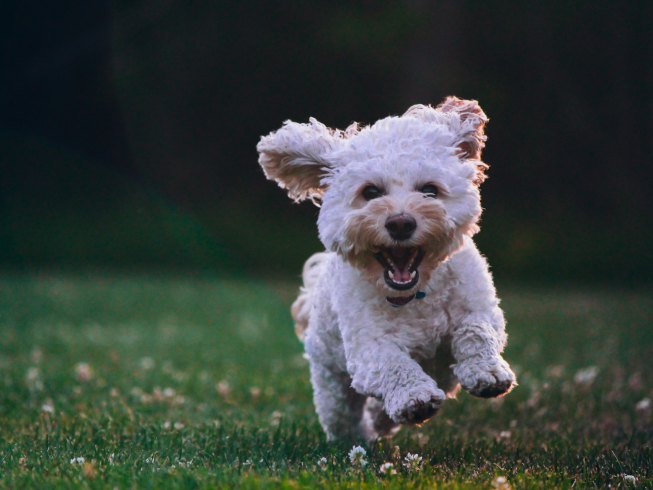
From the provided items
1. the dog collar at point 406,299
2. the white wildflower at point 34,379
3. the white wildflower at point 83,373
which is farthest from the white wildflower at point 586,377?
the white wildflower at point 34,379

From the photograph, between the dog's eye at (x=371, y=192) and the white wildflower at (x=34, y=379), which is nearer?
the dog's eye at (x=371, y=192)

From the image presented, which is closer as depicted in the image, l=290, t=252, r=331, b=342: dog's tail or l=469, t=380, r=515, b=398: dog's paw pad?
l=469, t=380, r=515, b=398: dog's paw pad

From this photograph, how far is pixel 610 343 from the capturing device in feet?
27.1

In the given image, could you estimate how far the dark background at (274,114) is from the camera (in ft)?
56.5

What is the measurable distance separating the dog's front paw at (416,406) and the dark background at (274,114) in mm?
14405

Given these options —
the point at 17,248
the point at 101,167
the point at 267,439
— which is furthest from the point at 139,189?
the point at 267,439

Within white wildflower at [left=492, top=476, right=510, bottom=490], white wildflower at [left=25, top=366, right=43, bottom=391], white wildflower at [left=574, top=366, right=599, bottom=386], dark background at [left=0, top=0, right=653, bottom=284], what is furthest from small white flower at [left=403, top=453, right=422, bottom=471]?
dark background at [left=0, top=0, right=653, bottom=284]

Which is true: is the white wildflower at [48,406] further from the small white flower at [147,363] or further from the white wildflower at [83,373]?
the small white flower at [147,363]

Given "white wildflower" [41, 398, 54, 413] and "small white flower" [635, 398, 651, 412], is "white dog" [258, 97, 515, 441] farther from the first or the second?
"white wildflower" [41, 398, 54, 413]

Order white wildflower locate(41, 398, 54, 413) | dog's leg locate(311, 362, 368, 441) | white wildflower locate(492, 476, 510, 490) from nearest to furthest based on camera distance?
white wildflower locate(492, 476, 510, 490) < dog's leg locate(311, 362, 368, 441) < white wildflower locate(41, 398, 54, 413)

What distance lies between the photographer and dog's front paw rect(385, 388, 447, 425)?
9.65ft

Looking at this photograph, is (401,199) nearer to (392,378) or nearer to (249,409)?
(392,378)

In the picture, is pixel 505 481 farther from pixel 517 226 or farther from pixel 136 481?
pixel 517 226

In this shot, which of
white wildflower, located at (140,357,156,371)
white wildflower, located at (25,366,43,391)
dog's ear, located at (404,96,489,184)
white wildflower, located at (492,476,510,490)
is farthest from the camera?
white wildflower, located at (140,357,156,371)
